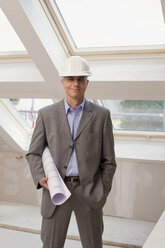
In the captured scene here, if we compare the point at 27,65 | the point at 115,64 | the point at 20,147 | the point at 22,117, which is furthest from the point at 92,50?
the point at 20,147

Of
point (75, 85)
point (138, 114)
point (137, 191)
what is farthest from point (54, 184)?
point (137, 191)

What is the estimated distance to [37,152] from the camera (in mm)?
2109

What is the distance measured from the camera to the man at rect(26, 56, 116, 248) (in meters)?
2.05

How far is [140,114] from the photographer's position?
404cm

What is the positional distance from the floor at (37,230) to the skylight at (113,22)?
2.09 metres

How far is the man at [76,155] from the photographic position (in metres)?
2.05

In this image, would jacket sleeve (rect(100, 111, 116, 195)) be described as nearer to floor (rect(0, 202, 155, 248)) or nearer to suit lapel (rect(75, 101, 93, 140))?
suit lapel (rect(75, 101, 93, 140))

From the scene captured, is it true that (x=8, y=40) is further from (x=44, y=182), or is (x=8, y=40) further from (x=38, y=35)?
(x=44, y=182)

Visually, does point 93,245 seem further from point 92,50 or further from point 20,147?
point 20,147

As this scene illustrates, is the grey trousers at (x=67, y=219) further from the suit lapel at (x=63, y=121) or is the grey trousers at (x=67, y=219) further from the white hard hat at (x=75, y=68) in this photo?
the white hard hat at (x=75, y=68)

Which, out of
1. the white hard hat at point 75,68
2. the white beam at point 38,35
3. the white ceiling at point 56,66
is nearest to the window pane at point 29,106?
the white ceiling at point 56,66

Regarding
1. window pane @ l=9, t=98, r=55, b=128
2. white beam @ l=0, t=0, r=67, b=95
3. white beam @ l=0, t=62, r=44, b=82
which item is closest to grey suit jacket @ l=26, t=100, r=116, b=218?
white beam @ l=0, t=0, r=67, b=95

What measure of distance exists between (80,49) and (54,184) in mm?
1600

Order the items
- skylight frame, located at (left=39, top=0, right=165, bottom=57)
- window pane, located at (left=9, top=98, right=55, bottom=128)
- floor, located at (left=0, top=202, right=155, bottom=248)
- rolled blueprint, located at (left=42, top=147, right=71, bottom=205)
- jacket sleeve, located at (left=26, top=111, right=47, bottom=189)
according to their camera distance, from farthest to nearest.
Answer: window pane, located at (left=9, top=98, right=55, bottom=128) < floor, located at (left=0, top=202, right=155, bottom=248) < skylight frame, located at (left=39, top=0, right=165, bottom=57) < jacket sleeve, located at (left=26, top=111, right=47, bottom=189) < rolled blueprint, located at (left=42, top=147, right=71, bottom=205)
